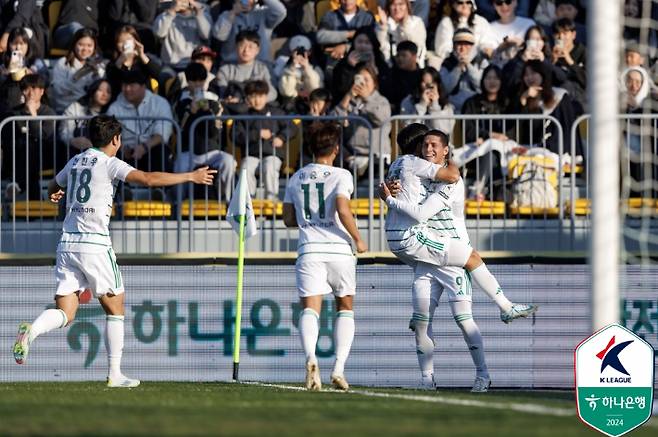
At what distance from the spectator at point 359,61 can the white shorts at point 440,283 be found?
168 inches

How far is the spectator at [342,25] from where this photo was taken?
18984 mm

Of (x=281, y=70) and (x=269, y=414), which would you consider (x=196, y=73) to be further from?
(x=269, y=414)

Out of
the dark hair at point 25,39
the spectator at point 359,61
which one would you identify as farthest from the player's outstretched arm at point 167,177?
the dark hair at point 25,39

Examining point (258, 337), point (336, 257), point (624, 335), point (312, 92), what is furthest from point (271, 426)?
point (312, 92)

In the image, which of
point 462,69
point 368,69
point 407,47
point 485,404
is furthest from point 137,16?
point 485,404

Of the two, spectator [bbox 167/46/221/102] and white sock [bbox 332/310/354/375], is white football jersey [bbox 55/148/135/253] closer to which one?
white sock [bbox 332/310/354/375]

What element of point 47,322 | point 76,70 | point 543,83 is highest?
point 76,70

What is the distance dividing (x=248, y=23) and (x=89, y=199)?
648cm

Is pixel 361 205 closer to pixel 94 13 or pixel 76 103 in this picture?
pixel 76 103

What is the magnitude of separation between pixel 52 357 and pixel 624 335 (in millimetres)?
7094

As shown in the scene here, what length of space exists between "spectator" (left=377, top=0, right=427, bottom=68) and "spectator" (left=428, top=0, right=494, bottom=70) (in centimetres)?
22

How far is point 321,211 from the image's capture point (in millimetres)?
13125

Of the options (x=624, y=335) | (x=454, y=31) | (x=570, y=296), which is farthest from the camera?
(x=454, y=31)

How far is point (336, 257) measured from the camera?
13.2 metres
